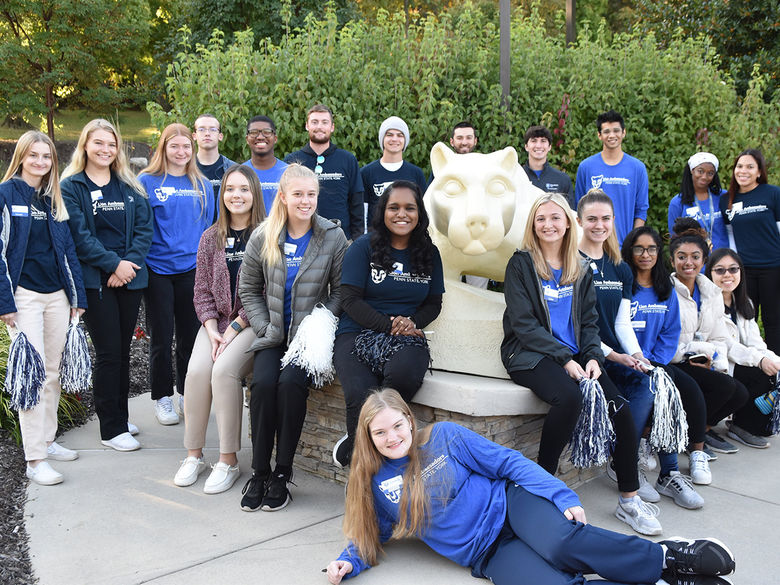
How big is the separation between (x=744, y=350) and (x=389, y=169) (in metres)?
2.65

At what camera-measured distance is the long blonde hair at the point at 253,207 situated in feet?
13.7

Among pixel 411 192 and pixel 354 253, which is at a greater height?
pixel 411 192

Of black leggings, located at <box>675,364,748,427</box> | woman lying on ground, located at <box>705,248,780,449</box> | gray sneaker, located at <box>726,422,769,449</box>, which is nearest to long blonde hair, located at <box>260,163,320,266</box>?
black leggings, located at <box>675,364,748,427</box>

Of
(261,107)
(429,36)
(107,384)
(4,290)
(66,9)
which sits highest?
(66,9)

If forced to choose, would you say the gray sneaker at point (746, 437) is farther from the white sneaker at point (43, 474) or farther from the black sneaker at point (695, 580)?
the white sneaker at point (43, 474)

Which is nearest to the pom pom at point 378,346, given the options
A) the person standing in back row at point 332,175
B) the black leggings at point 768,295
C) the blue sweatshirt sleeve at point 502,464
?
the blue sweatshirt sleeve at point 502,464

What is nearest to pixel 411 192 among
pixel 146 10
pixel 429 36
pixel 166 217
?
pixel 166 217

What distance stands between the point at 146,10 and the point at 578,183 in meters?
16.4

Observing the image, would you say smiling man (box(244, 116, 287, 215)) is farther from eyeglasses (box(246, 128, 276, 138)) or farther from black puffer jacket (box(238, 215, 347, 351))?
black puffer jacket (box(238, 215, 347, 351))

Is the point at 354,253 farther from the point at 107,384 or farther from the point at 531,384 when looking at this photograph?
the point at 107,384

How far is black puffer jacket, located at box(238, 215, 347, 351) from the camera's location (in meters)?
3.79

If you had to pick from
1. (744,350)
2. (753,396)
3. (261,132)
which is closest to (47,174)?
(261,132)

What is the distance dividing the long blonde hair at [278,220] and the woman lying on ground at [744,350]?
2697mm

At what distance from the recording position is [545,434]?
3387 millimetres
